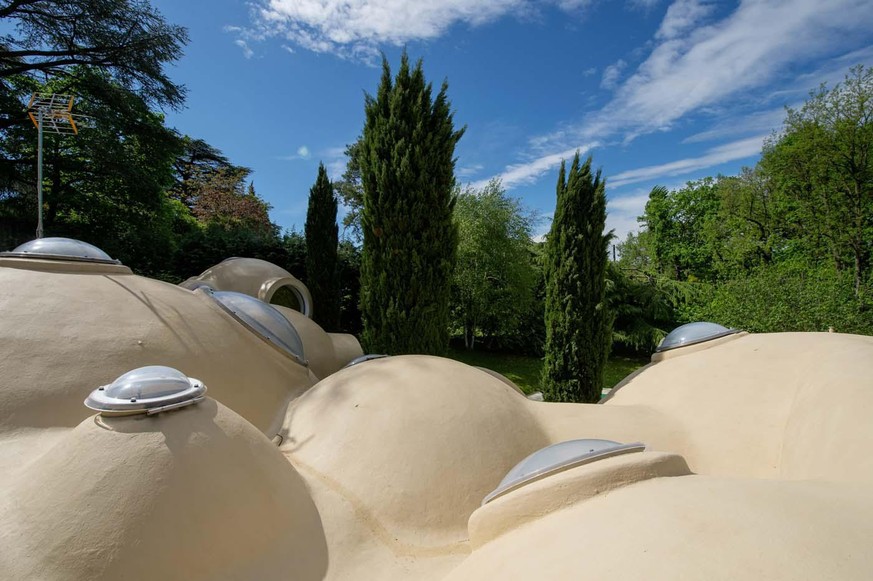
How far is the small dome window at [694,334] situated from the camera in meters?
5.54

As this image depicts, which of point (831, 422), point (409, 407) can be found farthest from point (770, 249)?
point (409, 407)

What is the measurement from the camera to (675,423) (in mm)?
4430

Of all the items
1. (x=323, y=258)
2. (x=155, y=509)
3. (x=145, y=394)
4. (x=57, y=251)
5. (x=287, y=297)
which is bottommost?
(x=155, y=509)

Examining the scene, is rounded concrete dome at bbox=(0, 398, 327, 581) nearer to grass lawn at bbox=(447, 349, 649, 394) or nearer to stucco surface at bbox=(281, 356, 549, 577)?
stucco surface at bbox=(281, 356, 549, 577)

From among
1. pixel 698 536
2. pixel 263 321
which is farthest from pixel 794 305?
pixel 263 321

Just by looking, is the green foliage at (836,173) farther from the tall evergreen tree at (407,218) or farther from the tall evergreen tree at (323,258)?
the tall evergreen tree at (323,258)

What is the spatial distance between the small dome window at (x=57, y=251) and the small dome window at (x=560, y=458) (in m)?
4.67

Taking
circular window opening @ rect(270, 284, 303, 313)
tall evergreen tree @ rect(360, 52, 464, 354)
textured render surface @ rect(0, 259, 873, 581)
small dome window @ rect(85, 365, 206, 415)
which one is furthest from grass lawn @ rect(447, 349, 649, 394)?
small dome window @ rect(85, 365, 206, 415)

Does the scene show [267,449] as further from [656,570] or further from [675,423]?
[675,423]

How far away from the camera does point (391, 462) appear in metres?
3.78

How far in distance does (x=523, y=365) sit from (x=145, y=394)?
1748 cm

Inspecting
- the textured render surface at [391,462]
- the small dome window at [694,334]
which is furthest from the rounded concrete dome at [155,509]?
the small dome window at [694,334]

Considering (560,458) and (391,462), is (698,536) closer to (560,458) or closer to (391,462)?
(560,458)

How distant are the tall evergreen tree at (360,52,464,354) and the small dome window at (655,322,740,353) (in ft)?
15.8
